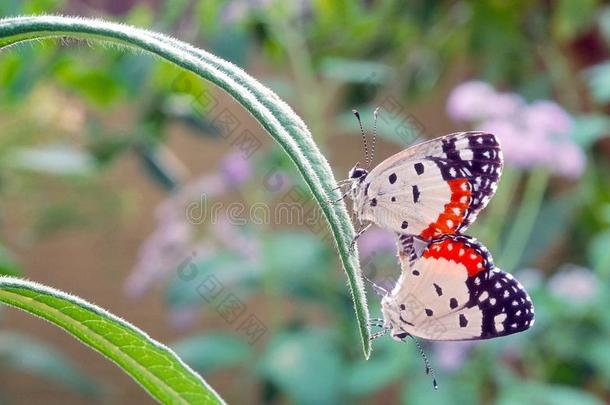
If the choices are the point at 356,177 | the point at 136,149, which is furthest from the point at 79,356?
the point at 356,177

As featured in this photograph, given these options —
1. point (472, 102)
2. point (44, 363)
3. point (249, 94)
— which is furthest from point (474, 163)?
point (44, 363)

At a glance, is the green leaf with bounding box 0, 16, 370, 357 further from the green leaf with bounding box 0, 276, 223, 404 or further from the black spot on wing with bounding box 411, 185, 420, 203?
the black spot on wing with bounding box 411, 185, 420, 203

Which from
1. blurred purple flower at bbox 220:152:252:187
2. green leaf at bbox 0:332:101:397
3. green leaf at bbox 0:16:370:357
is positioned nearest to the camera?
green leaf at bbox 0:16:370:357

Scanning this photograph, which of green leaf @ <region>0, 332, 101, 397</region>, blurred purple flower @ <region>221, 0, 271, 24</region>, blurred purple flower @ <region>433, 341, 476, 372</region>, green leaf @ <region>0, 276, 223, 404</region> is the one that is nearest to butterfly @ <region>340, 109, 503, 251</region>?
green leaf @ <region>0, 276, 223, 404</region>

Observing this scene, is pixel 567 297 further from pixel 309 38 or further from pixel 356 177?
pixel 356 177

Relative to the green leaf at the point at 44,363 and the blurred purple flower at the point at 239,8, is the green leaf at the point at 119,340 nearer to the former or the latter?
the blurred purple flower at the point at 239,8

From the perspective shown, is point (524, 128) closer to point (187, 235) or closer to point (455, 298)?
point (187, 235)

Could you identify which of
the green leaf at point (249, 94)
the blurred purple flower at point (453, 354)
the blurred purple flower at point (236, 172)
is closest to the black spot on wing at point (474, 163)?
the green leaf at point (249, 94)
